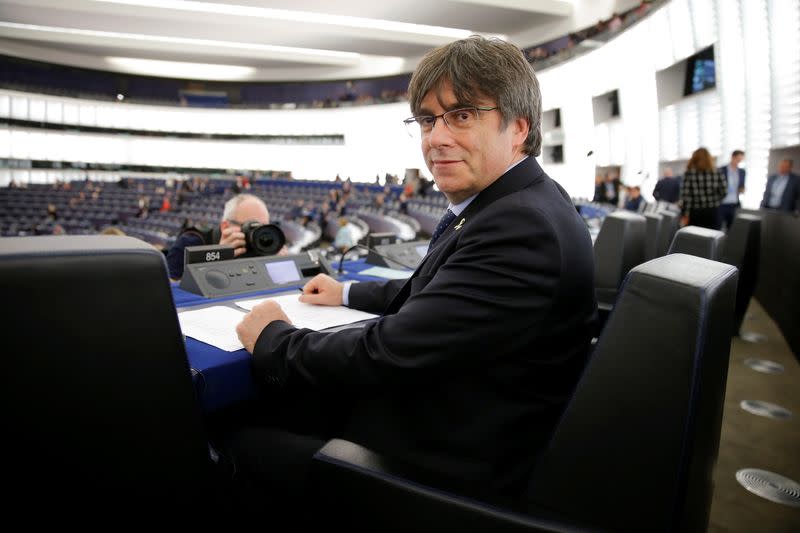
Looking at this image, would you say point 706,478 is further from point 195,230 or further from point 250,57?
point 250,57

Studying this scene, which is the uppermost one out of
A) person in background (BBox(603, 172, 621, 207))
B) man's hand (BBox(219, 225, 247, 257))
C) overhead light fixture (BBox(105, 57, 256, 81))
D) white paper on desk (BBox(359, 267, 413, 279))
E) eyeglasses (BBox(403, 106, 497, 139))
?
overhead light fixture (BBox(105, 57, 256, 81))

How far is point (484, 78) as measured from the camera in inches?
38.7

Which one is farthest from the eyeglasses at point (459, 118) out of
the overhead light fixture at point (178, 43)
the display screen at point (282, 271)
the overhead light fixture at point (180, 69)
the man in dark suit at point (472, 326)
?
the overhead light fixture at point (180, 69)

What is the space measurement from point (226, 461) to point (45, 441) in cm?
58

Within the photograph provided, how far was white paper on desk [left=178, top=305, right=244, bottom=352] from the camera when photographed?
1.12 m

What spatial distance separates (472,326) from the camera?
831mm

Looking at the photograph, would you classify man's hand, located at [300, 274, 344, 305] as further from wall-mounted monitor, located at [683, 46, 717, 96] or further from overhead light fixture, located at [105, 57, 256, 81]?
overhead light fixture, located at [105, 57, 256, 81]

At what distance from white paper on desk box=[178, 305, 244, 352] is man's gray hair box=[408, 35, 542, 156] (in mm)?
682

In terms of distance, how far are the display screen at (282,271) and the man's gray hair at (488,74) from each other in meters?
0.92

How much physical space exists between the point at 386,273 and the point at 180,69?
91.0 feet

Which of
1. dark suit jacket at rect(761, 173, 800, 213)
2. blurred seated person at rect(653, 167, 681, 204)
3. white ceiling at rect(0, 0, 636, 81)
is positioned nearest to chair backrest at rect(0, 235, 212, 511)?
dark suit jacket at rect(761, 173, 800, 213)

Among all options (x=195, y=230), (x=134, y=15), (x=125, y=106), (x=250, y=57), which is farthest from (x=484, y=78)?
(x=125, y=106)

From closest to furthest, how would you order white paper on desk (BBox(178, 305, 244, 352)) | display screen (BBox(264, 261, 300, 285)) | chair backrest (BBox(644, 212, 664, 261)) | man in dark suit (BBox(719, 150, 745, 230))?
white paper on desk (BBox(178, 305, 244, 352)) → display screen (BBox(264, 261, 300, 285)) → chair backrest (BBox(644, 212, 664, 261)) → man in dark suit (BBox(719, 150, 745, 230))

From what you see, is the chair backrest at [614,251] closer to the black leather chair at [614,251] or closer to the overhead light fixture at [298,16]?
the black leather chair at [614,251]
